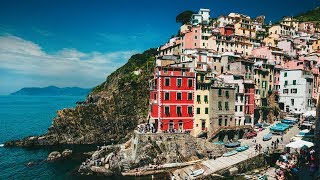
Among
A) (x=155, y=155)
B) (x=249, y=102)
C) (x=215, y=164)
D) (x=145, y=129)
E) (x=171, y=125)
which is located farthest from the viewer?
(x=249, y=102)

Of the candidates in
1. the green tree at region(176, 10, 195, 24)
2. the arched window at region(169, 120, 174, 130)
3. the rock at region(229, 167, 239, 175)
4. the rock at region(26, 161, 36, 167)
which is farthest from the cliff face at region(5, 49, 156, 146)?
the green tree at region(176, 10, 195, 24)

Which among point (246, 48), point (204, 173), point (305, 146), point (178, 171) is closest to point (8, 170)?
point (178, 171)

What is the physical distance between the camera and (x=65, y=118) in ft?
276

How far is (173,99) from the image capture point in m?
55.8

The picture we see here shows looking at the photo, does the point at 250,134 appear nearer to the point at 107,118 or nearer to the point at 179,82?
the point at 179,82

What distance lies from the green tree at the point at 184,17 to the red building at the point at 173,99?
7961 centimetres

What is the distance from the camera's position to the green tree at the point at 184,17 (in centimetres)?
13064

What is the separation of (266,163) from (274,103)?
30.3 m

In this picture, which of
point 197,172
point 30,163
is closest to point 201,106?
point 197,172

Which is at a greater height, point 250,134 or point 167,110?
point 167,110

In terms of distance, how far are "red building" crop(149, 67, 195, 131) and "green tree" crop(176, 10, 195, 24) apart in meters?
79.6

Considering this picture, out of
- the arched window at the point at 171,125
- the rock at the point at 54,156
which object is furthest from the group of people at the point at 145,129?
the rock at the point at 54,156

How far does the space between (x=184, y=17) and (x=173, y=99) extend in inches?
3340

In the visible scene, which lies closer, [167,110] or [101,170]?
[101,170]
